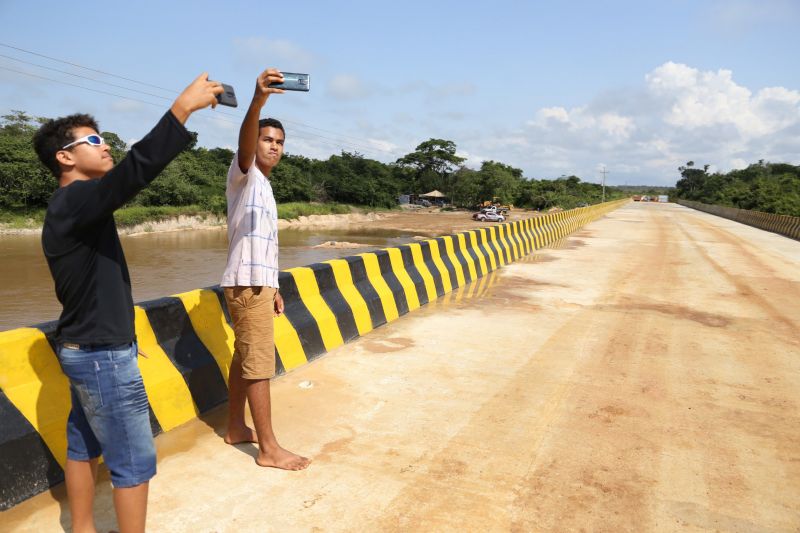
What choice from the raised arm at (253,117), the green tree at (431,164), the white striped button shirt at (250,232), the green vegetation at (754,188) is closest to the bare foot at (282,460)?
Result: the white striped button shirt at (250,232)

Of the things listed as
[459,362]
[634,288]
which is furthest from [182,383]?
[634,288]

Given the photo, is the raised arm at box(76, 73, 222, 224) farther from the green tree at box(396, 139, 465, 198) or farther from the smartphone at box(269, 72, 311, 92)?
the green tree at box(396, 139, 465, 198)

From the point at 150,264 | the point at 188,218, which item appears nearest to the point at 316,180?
the point at 188,218

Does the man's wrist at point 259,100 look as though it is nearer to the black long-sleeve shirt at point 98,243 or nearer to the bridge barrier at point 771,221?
the black long-sleeve shirt at point 98,243

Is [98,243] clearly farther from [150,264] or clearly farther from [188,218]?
[188,218]

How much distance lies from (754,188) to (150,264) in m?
60.2

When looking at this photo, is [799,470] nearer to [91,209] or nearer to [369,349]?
[369,349]

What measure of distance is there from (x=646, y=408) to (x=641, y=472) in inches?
38.2

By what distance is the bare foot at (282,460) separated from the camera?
2.97m

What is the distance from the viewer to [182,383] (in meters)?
3.57

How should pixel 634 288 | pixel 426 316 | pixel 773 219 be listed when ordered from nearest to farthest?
pixel 426 316
pixel 634 288
pixel 773 219

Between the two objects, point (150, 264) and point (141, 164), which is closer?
point (141, 164)

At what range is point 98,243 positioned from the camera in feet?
6.50

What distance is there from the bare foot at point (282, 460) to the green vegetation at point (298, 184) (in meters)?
33.4
